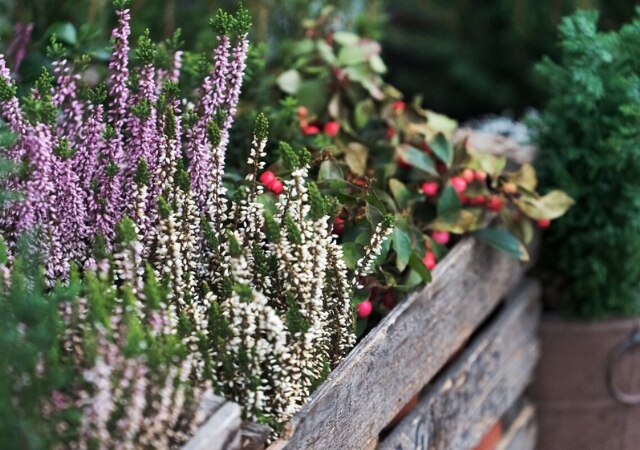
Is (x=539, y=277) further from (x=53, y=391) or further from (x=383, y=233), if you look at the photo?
(x=53, y=391)

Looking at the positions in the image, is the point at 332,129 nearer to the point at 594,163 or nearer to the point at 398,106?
the point at 398,106

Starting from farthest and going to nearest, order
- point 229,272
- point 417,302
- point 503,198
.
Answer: point 503,198
point 417,302
point 229,272

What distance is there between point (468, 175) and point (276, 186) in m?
0.50

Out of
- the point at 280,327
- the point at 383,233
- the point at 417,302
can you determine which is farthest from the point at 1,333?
the point at 417,302

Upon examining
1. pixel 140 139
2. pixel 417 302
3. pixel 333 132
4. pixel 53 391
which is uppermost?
pixel 140 139

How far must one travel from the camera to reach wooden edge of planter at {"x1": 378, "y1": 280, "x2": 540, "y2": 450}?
159cm

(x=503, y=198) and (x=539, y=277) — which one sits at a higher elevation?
(x=503, y=198)

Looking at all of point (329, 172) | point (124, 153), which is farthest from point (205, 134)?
point (329, 172)

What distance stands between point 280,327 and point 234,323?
61mm

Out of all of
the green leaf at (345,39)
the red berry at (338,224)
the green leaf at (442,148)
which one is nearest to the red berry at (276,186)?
the red berry at (338,224)

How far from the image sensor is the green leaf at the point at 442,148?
1.71 m

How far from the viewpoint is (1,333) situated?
0.92 meters

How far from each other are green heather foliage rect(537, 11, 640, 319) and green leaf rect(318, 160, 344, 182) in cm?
56

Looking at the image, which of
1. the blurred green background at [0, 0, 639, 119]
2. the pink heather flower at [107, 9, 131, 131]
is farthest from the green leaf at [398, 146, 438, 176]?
the pink heather flower at [107, 9, 131, 131]
